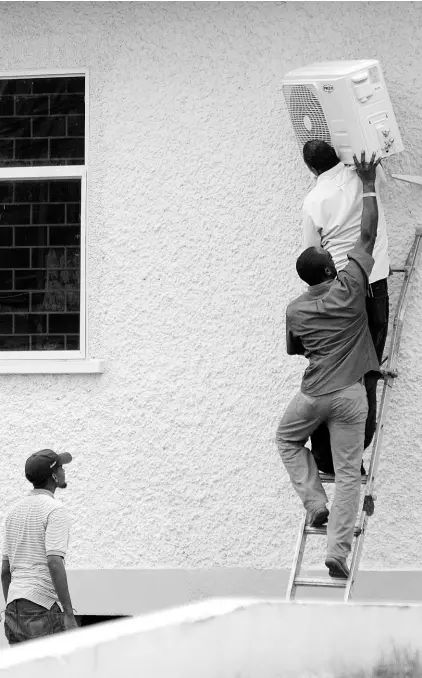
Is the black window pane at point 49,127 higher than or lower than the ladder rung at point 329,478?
higher

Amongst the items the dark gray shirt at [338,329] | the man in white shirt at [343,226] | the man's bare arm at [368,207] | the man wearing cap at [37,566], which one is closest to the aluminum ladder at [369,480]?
the man in white shirt at [343,226]

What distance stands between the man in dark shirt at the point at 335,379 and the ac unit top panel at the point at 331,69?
0.74 metres

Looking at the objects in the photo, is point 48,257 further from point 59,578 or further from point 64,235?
point 59,578

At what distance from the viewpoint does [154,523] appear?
637 centimetres

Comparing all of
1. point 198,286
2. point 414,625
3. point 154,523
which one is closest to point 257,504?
point 154,523

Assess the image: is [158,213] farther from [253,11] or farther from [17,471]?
[17,471]

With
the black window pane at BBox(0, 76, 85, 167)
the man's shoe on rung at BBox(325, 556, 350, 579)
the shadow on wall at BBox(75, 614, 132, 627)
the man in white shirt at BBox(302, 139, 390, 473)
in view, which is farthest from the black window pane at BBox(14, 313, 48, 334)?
the man's shoe on rung at BBox(325, 556, 350, 579)

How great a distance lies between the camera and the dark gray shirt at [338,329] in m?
5.30

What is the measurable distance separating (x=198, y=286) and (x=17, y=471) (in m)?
1.43

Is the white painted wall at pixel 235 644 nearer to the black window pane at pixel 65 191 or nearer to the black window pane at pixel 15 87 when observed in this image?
the black window pane at pixel 65 191

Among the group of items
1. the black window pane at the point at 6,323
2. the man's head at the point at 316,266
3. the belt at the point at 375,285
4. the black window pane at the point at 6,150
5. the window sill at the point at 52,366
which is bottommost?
the window sill at the point at 52,366

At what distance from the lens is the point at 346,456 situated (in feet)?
17.4

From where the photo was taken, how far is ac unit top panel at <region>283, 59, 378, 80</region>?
5.66 meters

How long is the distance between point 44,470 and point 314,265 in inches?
60.9
